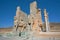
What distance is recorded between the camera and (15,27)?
1591cm

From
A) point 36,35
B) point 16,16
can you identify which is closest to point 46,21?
point 16,16

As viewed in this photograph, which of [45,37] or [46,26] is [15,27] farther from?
[45,37]

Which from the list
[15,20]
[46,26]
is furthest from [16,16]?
[46,26]

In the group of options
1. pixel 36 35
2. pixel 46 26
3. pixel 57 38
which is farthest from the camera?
pixel 46 26

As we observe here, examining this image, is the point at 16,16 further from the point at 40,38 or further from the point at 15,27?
the point at 40,38

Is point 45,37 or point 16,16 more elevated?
point 16,16

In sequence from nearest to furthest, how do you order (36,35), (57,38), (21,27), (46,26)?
(57,38) < (36,35) < (21,27) < (46,26)

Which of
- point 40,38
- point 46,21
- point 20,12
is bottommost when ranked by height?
point 40,38

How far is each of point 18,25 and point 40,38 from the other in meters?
14.2

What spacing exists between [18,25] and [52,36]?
14.2 m

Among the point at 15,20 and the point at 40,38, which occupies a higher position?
the point at 15,20

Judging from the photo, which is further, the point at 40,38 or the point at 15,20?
the point at 15,20

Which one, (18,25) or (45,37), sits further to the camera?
(18,25)

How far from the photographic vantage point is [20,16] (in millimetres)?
15906
